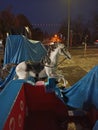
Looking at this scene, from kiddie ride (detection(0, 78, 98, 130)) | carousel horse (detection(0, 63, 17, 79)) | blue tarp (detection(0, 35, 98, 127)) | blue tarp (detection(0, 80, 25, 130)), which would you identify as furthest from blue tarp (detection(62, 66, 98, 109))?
carousel horse (detection(0, 63, 17, 79))

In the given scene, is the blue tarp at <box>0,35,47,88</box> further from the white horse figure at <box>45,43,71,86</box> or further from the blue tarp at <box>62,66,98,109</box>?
the blue tarp at <box>62,66,98,109</box>

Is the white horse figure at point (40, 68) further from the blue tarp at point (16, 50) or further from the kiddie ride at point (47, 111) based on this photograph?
the kiddie ride at point (47, 111)

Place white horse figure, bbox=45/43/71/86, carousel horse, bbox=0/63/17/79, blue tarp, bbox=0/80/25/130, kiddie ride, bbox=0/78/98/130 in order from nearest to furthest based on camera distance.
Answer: blue tarp, bbox=0/80/25/130 < kiddie ride, bbox=0/78/98/130 < white horse figure, bbox=45/43/71/86 < carousel horse, bbox=0/63/17/79

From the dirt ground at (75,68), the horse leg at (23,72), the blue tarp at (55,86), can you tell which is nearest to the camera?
the blue tarp at (55,86)

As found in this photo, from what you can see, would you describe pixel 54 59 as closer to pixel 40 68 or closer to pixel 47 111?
pixel 40 68

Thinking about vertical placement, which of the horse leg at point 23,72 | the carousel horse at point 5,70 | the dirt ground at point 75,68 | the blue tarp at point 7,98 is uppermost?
the blue tarp at point 7,98

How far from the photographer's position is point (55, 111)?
679 centimetres

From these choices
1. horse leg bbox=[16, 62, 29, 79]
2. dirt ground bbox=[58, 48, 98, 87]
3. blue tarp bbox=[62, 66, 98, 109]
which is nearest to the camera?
blue tarp bbox=[62, 66, 98, 109]

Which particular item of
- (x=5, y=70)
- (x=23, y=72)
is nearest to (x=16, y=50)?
(x=5, y=70)

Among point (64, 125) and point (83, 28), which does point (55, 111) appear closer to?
point (64, 125)

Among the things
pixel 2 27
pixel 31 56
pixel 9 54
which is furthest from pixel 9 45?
pixel 2 27

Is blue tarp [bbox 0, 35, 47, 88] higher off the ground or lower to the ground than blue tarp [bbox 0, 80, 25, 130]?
lower

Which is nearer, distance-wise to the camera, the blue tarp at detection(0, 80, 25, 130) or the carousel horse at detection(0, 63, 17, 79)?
the blue tarp at detection(0, 80, 25, 130)

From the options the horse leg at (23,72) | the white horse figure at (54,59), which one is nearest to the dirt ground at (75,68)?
the white horse figure at (54,59)
